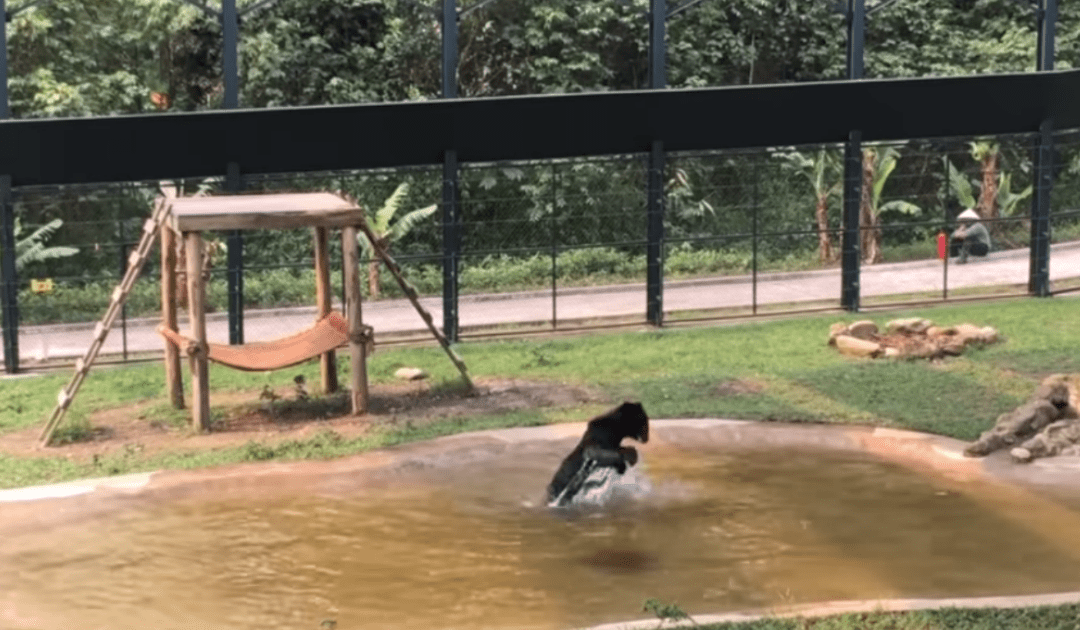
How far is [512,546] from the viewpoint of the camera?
1327 centimetres

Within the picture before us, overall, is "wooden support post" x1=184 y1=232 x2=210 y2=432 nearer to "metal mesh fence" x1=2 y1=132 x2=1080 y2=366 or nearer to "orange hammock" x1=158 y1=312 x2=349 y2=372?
"orange hammock" x1=158 y1=312 x2=349 y2=372

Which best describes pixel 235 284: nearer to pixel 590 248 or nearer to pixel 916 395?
pixel 916 395

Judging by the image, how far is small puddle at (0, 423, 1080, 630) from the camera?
11875mm

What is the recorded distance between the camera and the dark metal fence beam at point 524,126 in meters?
20.4

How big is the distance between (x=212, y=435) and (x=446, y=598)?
19.4 ft

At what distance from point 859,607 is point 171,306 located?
9.31m

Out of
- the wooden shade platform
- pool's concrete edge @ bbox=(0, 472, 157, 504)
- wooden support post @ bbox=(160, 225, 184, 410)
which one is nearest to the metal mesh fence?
wooden support post @ bbox=(160, 225, 184, 410)

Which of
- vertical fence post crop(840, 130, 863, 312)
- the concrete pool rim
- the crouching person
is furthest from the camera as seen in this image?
the crouching person

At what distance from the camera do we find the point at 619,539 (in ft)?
43.9

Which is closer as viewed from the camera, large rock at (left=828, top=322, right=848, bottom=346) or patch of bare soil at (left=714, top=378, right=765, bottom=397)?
patch of bare soil at (left=714, top=378, right=765, bottom=397)

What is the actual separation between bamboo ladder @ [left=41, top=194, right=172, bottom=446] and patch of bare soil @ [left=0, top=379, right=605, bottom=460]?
29cm

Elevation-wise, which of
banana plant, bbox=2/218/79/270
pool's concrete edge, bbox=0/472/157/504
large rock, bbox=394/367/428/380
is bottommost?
pool's concrete edge, bbox=0/472/157/504

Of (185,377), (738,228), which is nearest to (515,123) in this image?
(185,377)

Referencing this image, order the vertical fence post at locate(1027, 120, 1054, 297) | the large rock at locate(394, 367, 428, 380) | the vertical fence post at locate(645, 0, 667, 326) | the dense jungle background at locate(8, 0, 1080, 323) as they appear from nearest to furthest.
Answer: the large rock at locate(394, 367, 428, 380) → the vertical fence post at locate(645, 0, 667, 326) → the vertical fence post at locate(1027, 120, 1054, 297) → the dense jungle background at locate(8, 0, 1080, 323)
